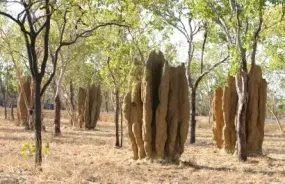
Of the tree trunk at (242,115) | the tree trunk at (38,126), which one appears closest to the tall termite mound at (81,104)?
the tree trunk at (242,115)

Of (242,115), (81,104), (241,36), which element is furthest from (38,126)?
(81,104)

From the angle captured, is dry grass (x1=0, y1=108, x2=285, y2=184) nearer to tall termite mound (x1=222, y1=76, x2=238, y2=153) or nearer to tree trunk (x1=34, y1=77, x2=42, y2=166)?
tree trunk (x1=34, y1=77, x2=42, y2=166)

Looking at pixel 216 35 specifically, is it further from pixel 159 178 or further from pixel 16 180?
pixel 16 180

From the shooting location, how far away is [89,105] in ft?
109

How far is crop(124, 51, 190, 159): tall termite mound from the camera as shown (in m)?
14.4

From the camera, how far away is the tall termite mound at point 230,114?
57.1ft

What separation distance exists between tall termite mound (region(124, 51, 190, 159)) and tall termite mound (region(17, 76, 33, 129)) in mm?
13682

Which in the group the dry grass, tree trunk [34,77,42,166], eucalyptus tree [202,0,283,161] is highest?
eucalyptus tree [202,0,283,161]

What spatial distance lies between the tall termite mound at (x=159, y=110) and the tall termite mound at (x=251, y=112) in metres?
3.22

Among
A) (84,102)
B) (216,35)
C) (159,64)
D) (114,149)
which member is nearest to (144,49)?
(216,35)

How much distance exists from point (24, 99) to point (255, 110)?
16.1 meters

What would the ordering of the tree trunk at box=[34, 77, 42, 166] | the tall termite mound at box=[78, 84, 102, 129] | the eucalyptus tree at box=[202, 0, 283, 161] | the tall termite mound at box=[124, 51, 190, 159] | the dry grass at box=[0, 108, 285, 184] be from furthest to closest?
the tall termite mound at box=[78, 84, 102, 129]
the tall termite mound at box=[124, 51, 190, 159]
the eucalyptus tree at box=[202, 0, 283, 161]
the tree trunk at box=[34, 77, 42, 166]
the dry grass at box=[0, 108, 285, 184]

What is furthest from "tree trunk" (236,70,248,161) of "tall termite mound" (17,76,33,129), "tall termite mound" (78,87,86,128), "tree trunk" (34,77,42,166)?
"tall termite mound" (78,87,86,128)

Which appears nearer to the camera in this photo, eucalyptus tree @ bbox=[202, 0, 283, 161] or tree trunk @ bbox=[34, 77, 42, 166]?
tree trunk @ bbox=[34, 77, 42, 166]
